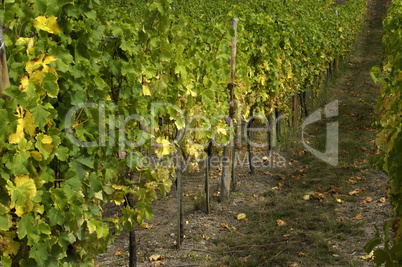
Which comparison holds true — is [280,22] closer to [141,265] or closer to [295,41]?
[295,41]

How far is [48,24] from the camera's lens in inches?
101

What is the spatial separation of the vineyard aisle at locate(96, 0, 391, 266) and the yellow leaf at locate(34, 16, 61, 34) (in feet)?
9.66

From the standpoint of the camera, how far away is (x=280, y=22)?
29.3 ft

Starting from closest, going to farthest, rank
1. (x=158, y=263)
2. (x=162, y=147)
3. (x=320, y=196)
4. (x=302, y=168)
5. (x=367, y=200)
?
(x=162, y=147)
(x=158, y=263)
(x=367, y=200)
(x=320, y=196)
(x=302, y=168)

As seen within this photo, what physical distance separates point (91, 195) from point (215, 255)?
2311mm

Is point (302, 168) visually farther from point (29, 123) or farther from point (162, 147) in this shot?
point (29, 123)

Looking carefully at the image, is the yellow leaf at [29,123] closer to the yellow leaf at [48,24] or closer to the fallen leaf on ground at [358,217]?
the yellow leaf at [48,24]

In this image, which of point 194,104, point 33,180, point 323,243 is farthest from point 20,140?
point 323,243

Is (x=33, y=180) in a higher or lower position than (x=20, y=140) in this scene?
lower

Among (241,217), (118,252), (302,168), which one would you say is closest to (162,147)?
(118,252)

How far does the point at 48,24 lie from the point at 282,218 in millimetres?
4172

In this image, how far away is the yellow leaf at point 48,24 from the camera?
254cm

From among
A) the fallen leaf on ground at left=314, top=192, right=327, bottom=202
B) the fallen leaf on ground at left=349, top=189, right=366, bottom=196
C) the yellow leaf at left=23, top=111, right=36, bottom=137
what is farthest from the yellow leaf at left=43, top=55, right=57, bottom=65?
the fallen leaf on ground at left=349, top=189, right=366, bottom=196

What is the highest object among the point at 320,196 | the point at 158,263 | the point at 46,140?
the point at 46,140
